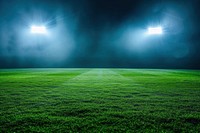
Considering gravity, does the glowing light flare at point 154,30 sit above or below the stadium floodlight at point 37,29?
below

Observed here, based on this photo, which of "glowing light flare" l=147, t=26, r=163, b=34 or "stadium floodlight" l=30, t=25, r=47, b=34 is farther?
"stadium floodlight" l=30, t=25, r=47, b=34

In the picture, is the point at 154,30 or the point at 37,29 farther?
the point at 37,29

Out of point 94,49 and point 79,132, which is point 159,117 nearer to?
point 79,132

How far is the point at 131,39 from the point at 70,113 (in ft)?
149

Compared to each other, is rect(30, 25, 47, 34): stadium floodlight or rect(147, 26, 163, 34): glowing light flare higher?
rect(30, 25, 47, 34): stadium floodlight

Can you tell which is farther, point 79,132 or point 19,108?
point 19,108

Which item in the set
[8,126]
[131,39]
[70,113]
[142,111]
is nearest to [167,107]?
[142,111]

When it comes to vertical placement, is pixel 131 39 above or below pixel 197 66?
above

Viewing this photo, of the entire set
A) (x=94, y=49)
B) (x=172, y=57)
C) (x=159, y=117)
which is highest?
(x=94, y=49)

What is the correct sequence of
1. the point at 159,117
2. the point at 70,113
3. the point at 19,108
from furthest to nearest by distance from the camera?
Answer: the point at 19,108 → the point at 70,113 → the point at 159,117

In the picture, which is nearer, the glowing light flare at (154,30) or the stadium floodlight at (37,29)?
the glowing light flare at (154,30)

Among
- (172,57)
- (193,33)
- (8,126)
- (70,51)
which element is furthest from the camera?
(70,51)

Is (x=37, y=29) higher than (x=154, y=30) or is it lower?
higher

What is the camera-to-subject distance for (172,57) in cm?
4509
